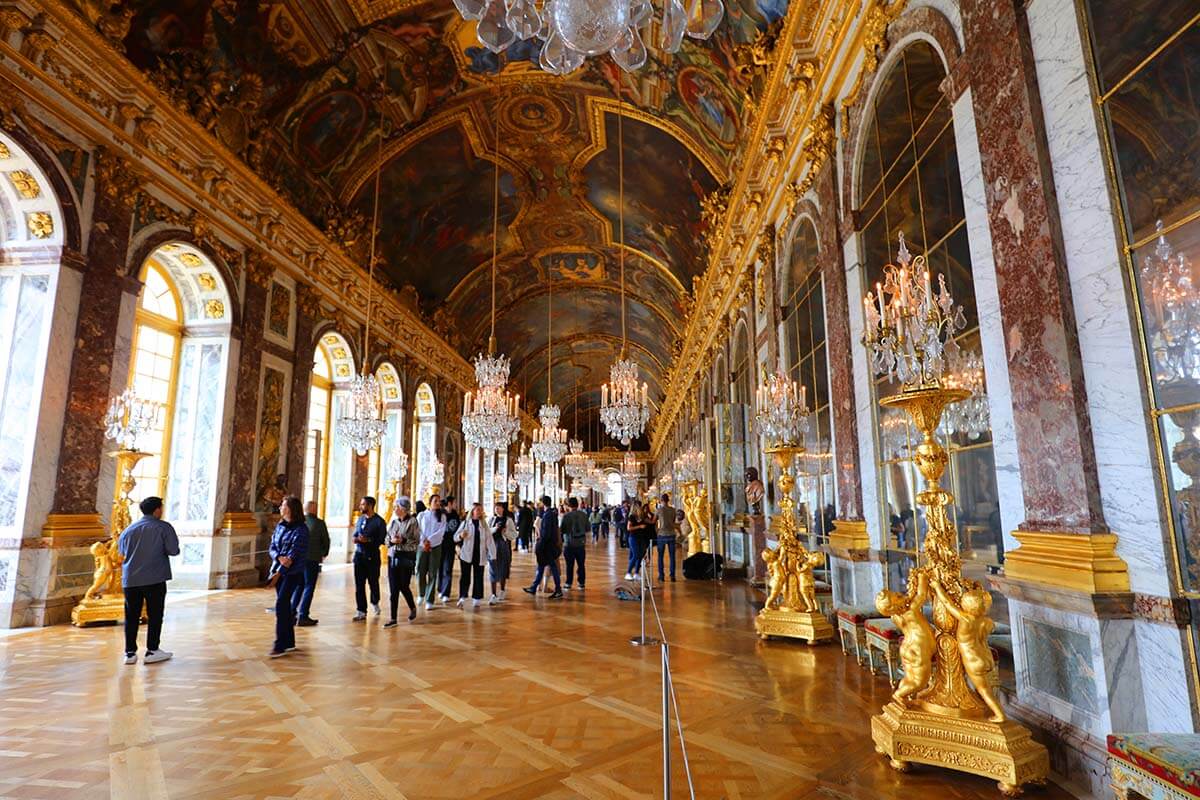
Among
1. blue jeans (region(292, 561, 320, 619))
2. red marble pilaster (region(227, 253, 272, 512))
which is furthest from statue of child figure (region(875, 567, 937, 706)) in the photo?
red marble pilaster (region(227, 253, 272, 512))

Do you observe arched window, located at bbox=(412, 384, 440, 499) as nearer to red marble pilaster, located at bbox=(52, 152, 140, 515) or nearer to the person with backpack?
the person with backpack

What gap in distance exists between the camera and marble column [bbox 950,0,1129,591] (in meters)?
2.71

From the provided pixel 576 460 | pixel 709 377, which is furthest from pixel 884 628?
pixel 576 460

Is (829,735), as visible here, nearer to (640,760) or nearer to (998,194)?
(640,760)

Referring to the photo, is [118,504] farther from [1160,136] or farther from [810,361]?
[1160,136]

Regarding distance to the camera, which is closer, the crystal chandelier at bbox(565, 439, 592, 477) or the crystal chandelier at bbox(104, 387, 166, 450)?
the crystal chandelier at bbox(104, 387, 166, 450)

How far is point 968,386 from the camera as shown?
3.90m

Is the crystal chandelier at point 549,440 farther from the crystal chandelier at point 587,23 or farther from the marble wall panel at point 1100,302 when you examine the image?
the marble wall panel at point 1100,302

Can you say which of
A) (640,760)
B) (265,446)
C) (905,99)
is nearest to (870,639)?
(640,760)

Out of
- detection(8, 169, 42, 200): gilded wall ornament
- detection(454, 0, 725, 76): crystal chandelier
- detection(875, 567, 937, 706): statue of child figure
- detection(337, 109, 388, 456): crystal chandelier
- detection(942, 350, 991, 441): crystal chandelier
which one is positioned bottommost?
detection(875, 567, 937, 706): statue of child figure

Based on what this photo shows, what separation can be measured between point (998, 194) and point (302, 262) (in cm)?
1162

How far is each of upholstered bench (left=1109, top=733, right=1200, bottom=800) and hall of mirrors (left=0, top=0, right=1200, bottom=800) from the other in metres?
0.01

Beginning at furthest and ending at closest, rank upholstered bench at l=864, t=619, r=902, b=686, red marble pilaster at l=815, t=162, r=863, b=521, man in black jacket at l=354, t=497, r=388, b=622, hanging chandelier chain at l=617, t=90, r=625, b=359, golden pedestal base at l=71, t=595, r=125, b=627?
hanging chandelier chain at l=617, t=90, r=625, b=359, man in black jacket at l=354, t=497, r=388, b=622, golden pedestal base at l=71, t=595, r=125, b=627, red marble pilaster at l=815, t=162, r=863, b=521, upholstered bench at l=864, t=619, r=902, b=686

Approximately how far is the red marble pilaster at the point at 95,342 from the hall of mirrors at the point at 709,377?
5 centimetres
